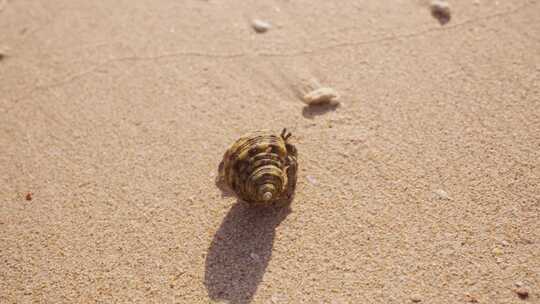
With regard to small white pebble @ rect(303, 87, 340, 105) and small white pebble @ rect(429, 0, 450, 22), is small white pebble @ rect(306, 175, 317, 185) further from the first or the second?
small white pebble @ rect(429, 0, 450, 22)

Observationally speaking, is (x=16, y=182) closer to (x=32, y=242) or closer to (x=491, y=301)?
(x=32, y=242)

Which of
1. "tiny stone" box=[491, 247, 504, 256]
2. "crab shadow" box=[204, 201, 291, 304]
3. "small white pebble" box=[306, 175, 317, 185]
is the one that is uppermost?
"tiny stone" box=[491, 247, 504, 256]

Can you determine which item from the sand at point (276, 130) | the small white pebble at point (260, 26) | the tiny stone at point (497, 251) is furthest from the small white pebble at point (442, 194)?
the small white pebble at point (260, 26)

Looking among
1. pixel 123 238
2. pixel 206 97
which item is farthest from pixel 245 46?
pixel 123 238

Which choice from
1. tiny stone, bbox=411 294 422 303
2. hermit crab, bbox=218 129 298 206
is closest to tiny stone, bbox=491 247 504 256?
tiny stone, bbox=411 294 422 303

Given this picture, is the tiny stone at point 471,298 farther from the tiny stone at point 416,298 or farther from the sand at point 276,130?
the tiny stone at point 416,298

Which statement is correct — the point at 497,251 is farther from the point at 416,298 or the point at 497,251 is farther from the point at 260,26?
the point at 260,26

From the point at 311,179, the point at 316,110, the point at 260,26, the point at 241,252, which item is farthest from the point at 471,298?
the point at 260,26
